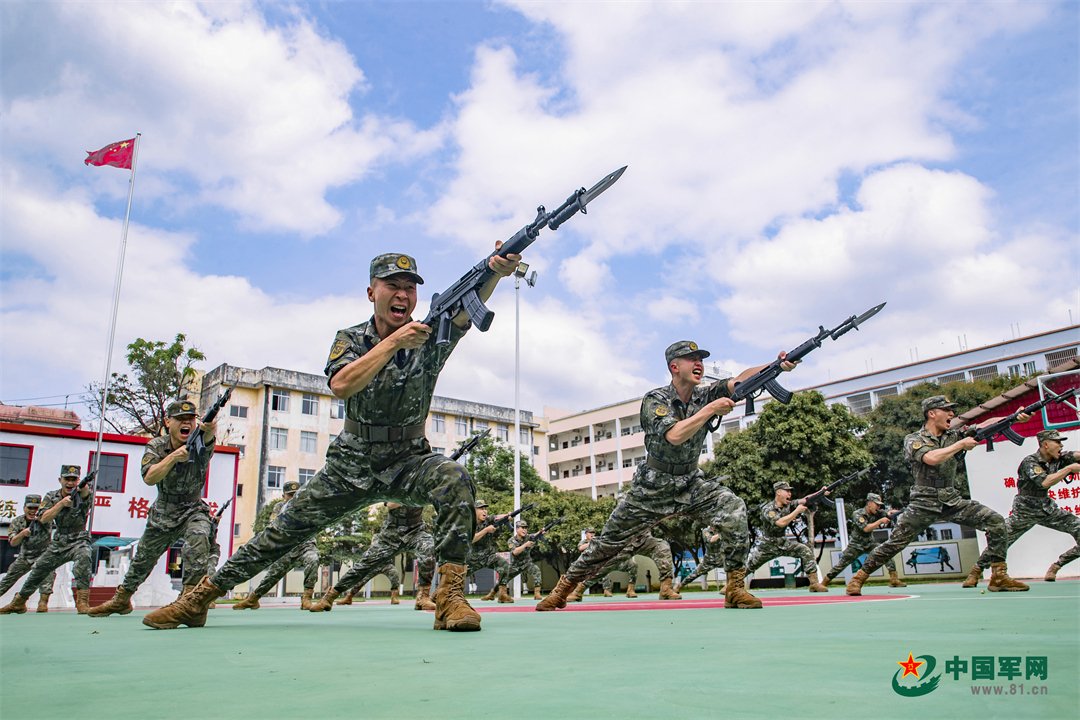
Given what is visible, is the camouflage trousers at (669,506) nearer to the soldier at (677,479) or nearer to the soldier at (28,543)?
the soldier at (677,479)

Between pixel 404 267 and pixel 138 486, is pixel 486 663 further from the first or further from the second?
pixel 138 486

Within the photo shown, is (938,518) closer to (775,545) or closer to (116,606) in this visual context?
(775,545)

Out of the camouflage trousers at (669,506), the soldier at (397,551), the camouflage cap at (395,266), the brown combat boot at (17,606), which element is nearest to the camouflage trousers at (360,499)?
the camouflage cap at (395,266)

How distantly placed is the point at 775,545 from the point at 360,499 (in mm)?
10344

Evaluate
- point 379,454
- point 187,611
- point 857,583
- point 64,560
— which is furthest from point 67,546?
point 857,583

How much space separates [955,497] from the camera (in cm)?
916

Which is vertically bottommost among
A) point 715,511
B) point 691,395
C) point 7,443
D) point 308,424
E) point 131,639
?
point 131,639

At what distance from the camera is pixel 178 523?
839 cm

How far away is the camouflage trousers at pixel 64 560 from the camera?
11.1 meters

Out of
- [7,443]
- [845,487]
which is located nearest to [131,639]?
[7,443]

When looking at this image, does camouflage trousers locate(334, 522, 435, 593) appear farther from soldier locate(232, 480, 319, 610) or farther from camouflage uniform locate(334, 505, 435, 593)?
soldier locate(232, 480, 319, 610)

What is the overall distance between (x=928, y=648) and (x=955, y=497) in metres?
7.30

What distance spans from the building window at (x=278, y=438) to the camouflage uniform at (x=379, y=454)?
42.8 metres

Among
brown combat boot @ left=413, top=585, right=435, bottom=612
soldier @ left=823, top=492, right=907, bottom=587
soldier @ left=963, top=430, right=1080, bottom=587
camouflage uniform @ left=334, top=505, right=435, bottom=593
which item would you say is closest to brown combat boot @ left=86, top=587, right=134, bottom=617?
camouflage uniform @ left=334, top=505, right=435, bottom=593
